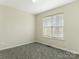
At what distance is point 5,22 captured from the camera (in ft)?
11.4

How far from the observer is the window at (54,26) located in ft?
11.6

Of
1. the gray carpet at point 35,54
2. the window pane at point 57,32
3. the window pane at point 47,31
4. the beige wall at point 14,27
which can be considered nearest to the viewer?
the gray carpet at point 35,54

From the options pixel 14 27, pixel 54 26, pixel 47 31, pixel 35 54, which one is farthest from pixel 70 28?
pixel 14 27

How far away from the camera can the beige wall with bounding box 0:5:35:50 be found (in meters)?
3.39

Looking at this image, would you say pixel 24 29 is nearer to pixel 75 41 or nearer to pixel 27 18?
pixel 27 18

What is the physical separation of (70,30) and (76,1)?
4.34 feet

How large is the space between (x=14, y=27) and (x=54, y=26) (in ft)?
8.06

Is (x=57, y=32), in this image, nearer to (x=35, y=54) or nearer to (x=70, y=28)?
(x=70, y=28)

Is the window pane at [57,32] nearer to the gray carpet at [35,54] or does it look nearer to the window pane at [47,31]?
the window pane at [47,31]

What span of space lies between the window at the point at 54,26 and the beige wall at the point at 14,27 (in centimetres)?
119

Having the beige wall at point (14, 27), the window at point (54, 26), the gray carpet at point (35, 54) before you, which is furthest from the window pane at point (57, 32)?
the beige wall at point (14, 27)

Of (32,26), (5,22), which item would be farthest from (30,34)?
(5,22)

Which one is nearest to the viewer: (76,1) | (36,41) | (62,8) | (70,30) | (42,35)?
(76,1)

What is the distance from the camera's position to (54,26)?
3877 millimetres
